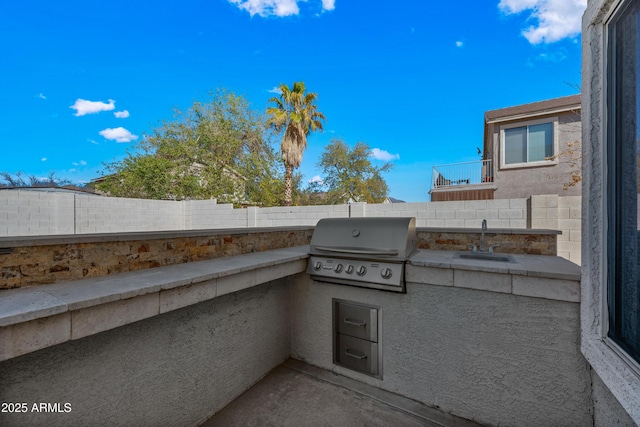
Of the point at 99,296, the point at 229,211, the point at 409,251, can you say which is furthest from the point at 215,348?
the point at 229,211

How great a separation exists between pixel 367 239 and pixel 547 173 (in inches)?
355

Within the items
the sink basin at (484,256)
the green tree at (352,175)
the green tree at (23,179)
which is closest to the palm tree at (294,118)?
the green tree at (352,175)

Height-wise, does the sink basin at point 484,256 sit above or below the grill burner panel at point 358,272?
above

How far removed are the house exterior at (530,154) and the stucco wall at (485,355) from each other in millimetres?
7983

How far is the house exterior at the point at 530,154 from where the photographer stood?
7828mm

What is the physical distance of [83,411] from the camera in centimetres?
162

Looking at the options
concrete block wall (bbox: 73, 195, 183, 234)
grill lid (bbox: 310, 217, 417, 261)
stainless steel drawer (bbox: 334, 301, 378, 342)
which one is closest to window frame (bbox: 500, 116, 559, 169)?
grill lid (bbox: 310, 217, 417, 261)

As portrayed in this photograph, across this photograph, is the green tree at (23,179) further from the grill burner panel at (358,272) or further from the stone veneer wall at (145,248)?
the grill burner panel at (358,272)

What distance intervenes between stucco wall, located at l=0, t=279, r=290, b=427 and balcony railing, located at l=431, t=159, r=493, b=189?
29.6 ft

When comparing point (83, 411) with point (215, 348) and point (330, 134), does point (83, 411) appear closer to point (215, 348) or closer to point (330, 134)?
point (215, 348)

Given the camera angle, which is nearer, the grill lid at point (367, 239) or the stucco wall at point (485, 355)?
the stucco wall at point (485, 355)

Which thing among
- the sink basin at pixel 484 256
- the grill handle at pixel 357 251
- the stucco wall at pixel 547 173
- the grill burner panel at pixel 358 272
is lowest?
the grill burner panel at pixel 358 272

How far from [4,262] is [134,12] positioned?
12200 mm

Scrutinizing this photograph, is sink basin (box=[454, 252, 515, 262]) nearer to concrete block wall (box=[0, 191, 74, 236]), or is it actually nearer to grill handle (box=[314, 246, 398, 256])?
grill handle (box=[314, 246, 398, 256])
